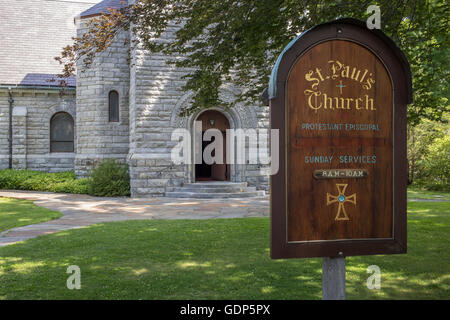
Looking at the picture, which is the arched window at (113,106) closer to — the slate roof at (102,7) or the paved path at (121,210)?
the slate roof at (102,7)

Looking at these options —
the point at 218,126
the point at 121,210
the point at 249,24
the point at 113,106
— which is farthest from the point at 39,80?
the point at 249,24

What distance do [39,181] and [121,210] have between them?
8357 millimetres

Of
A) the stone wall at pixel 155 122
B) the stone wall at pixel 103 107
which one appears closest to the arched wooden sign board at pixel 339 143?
the stone wall at pixel 155 122

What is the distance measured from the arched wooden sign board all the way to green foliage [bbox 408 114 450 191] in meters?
17.0

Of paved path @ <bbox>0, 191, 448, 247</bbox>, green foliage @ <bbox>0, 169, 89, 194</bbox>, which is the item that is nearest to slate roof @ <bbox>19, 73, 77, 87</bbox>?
green foliage @ <bbox>0, 169, 89, 194</bbox>

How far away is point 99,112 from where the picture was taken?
1716 centimetres

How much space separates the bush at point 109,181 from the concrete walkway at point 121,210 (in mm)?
601

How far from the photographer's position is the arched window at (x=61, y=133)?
20453 mm

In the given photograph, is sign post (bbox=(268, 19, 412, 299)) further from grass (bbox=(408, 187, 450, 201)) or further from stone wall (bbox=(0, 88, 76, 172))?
stone wall (bbox=(0, 88, 76, 172))

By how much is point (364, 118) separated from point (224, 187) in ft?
39.1

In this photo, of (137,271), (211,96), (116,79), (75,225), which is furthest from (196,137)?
(137,271)

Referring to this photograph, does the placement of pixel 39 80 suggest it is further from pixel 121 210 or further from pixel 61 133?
pixel 121 210

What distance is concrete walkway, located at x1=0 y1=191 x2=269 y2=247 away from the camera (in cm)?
827
